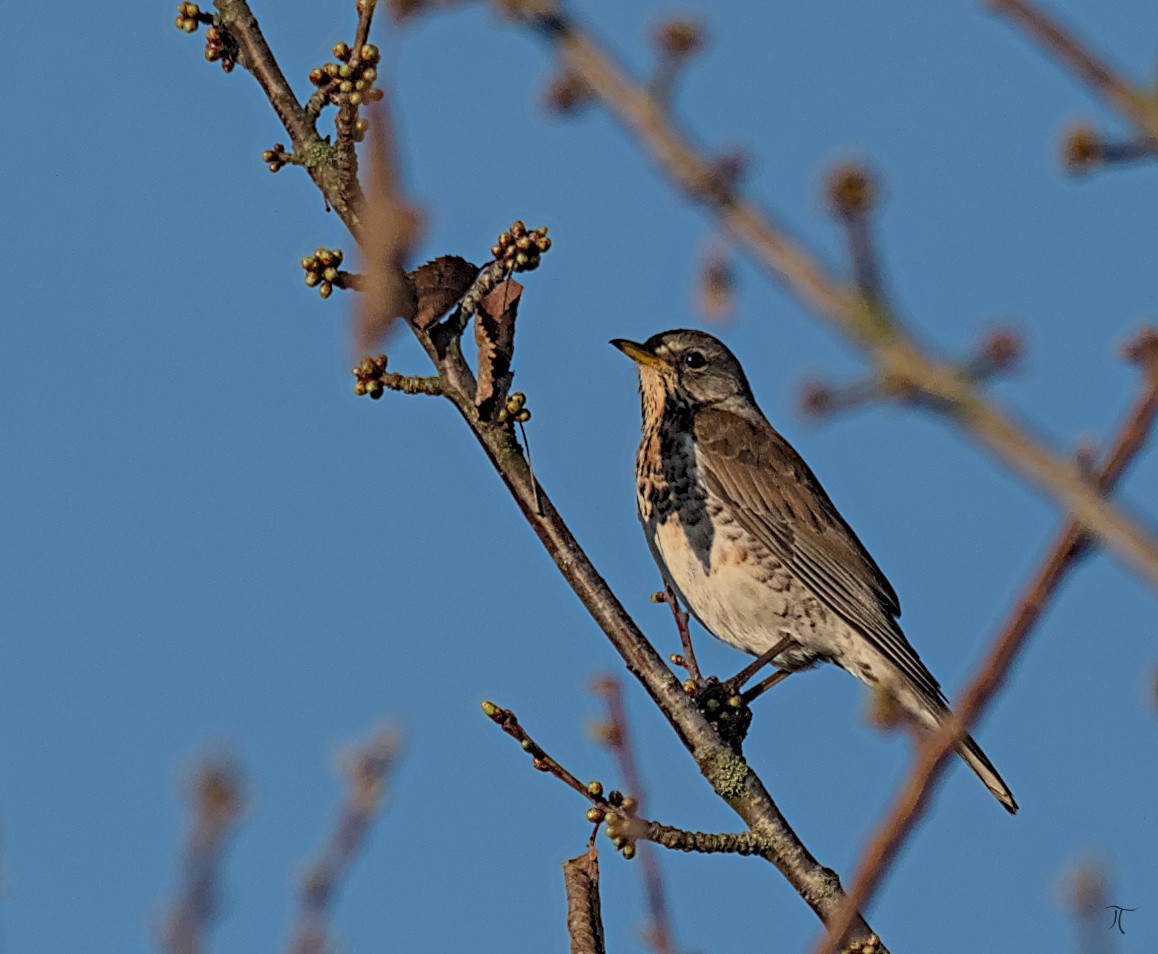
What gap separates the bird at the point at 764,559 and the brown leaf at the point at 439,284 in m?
3.27

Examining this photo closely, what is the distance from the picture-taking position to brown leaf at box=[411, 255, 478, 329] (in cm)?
404

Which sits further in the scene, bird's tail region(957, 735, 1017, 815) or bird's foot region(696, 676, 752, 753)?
bird's tail region(957, 735, 1017, 815)

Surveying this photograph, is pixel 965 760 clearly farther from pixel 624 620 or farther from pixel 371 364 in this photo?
pixel 371 364

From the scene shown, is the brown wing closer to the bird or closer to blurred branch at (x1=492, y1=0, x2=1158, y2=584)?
the bird

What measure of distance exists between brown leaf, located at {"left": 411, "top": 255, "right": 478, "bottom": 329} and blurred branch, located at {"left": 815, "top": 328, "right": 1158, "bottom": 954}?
101 inches

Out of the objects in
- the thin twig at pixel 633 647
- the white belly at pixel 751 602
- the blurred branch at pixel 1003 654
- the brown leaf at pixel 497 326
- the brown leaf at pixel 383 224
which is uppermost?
the white belly at pixel 751 602

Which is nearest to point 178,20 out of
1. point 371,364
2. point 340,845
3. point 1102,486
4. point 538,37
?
point 371,364

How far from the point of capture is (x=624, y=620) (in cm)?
420

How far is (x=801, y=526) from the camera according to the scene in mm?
7512

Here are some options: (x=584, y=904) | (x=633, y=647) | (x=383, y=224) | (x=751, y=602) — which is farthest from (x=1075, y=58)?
(x=751, y=602)

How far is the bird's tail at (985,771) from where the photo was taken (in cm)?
652

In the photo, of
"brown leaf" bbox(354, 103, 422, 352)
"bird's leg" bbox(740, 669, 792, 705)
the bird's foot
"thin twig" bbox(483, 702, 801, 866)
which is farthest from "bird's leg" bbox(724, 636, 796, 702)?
"brown leaf" bbox(354, 103, 422, 352)

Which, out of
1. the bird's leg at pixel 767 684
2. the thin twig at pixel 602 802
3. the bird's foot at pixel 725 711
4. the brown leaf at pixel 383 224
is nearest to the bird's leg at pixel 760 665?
the bird's leg at pixel 767 684

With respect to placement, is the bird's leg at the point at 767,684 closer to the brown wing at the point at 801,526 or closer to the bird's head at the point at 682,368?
the brown wing at the point at 801,526
